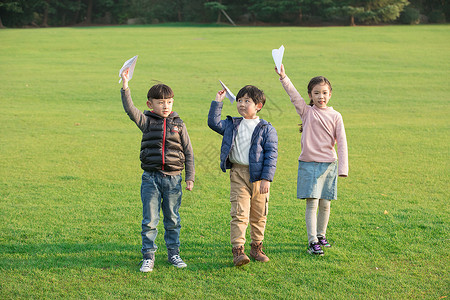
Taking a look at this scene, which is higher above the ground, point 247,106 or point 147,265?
point 247,106

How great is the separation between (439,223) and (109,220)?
142 inches

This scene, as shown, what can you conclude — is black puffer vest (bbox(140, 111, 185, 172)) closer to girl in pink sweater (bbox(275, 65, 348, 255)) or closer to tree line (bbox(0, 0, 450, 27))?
girl in pink sweater (bbox(275, 65, 348, 255))

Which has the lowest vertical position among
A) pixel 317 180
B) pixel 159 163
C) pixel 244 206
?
pixel 244 206

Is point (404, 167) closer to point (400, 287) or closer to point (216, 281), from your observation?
point (400, 287)

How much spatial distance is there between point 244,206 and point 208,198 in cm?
196

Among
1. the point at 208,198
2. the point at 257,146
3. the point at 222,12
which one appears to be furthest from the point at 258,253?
the point at 222,12

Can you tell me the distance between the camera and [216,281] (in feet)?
13.3

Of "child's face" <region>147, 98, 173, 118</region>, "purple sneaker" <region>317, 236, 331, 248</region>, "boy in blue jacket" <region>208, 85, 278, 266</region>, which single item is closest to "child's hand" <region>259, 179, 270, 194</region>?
"boy in blue jacket" <region>208, 85, 278, 266</region>

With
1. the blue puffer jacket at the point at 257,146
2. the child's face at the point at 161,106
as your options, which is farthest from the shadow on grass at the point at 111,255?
the child's face at the point at 161,106

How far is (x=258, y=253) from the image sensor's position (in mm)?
4461

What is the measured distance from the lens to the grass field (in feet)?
13.3

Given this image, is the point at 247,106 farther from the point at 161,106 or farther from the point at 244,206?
the point at 244,206

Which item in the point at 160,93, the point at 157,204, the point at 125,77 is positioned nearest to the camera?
the point at 125,77

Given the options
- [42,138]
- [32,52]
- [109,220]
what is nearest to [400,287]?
[109,220]
